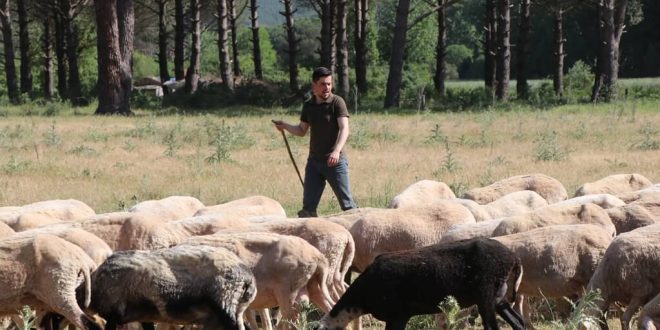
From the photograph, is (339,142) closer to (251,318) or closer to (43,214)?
(251,318)

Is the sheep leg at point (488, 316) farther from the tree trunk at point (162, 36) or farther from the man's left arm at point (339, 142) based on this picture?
the tree trunk at point (162, 36)

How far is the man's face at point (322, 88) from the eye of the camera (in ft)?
42.3

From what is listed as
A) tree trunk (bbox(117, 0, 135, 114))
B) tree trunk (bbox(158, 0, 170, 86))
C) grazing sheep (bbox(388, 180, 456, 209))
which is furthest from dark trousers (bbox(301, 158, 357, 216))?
tree trunk (bbox(158, 0, 170, 86))

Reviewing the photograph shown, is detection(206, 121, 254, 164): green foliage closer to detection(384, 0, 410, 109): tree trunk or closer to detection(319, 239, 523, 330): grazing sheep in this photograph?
detection(384, 0, 410, 109): tree trunk

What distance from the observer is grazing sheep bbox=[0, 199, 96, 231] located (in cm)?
1175

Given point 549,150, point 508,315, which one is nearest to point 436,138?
point 549,150

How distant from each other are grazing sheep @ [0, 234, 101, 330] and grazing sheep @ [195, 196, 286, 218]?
2930 millimetres

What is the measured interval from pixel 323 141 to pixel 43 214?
3.11m

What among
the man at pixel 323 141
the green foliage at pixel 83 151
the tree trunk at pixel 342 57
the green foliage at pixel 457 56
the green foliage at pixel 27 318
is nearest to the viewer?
the green foliage at pixel 27 318

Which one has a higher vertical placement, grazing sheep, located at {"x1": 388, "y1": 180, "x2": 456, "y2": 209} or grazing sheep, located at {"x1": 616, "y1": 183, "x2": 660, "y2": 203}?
grazing sheep, located at {"x1": 616, "y1": 183, "x2": 660, "y2": 203}

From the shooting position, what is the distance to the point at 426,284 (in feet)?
28.2

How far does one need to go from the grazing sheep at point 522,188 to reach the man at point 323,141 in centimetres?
163

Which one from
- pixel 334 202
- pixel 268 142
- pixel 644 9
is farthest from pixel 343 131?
pixel 644 9

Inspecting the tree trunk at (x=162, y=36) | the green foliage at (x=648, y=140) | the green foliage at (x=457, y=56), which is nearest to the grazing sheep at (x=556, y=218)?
the green foliage at (x=648, y=140)
